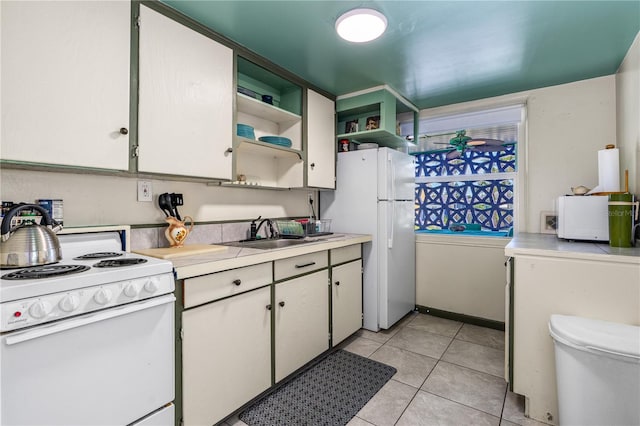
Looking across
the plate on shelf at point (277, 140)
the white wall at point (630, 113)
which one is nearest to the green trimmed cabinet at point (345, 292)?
the plate on shelf at point (277, 140)

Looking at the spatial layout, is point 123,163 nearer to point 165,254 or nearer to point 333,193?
point 165,254

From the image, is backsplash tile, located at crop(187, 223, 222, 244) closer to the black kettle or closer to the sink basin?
the sink basin

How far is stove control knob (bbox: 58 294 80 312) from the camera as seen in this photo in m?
1.00

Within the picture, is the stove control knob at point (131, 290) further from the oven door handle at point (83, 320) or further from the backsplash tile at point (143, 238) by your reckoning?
the backsplash tile at point (143, 238)

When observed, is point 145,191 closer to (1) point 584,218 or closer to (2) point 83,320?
(2) point 83,320

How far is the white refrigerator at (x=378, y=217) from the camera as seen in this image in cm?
278

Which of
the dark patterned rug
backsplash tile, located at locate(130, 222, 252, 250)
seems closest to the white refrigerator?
the dark patterned rug

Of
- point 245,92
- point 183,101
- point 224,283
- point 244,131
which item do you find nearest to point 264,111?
point 245,92

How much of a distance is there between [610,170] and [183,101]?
9.21ft

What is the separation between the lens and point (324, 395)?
1890 millimetres

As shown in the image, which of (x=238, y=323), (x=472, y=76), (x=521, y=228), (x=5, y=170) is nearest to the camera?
(x=5, y=170)

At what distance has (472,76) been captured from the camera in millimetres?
2547

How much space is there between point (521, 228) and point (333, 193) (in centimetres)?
183

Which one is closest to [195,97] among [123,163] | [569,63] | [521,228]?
[123,163]
